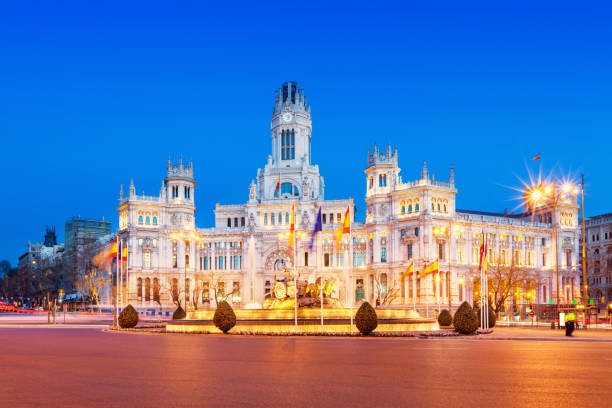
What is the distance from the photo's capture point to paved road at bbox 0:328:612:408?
17.0 metres

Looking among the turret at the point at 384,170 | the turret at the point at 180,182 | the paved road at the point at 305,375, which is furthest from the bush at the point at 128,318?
the turret at the point at 180,182

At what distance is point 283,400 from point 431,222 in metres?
96.9

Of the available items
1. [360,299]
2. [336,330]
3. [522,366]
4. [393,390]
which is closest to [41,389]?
[393,390]

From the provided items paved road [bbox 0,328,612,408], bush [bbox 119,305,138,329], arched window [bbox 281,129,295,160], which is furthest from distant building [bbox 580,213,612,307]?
paved road [bbox 0,328,612,408]

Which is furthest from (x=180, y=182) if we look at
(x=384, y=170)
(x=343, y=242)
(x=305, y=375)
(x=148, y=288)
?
(x=305, y=375)

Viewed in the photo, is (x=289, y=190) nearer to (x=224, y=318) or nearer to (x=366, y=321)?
(x=224, y=318)

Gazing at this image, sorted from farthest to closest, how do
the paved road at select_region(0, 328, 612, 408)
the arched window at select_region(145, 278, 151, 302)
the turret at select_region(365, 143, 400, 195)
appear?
the arched window at select_region(145, 278, 151, 302), the turret at select_region(365, 143, 400, 195), the paved road at select_region(0, 328, 612, 408)

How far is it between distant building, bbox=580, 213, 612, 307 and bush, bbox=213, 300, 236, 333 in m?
100

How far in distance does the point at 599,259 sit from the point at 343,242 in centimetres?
5291

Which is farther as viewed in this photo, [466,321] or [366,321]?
[466,321]

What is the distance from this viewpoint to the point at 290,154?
5645 inches

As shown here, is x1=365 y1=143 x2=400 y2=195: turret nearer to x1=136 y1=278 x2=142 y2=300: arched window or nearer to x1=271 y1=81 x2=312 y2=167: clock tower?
x1=271 y1=81 x2=312 y2=167: clock tower

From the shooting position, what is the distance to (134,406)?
16.1 m

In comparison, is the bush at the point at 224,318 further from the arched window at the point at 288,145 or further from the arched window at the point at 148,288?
the arched window at the point at 288,145
